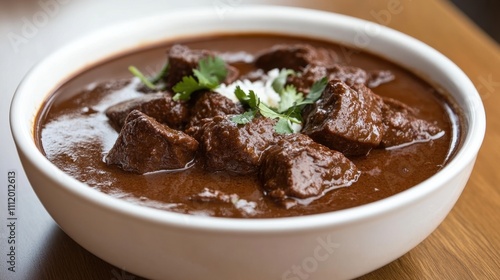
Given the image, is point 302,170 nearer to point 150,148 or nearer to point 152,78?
point 150,148

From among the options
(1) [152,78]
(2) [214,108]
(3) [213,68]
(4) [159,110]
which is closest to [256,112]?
(2) [214,108]

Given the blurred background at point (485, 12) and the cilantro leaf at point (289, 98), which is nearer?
the cilantro leaf at point (289, 98)

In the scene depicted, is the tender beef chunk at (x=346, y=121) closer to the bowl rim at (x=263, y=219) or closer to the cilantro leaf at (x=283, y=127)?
the cilantro leaf at (x=283, y=127)

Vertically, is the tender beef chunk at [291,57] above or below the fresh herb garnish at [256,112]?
below

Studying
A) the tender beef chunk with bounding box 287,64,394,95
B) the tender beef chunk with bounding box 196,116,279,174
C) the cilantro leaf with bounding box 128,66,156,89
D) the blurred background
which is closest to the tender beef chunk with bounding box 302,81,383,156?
the tender beef chunk with bounding box 196,116,279,174

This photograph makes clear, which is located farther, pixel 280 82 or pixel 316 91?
pixel 280 82

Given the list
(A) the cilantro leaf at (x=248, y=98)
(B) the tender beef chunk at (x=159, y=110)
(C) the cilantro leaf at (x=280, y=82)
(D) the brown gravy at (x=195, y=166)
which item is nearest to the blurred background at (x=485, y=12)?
(D) the brown gravy at (x=195, y=166)

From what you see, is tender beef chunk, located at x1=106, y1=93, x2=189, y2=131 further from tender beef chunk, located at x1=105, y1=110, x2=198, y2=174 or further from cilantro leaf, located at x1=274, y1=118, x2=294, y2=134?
cilantro leaf, located at x1=274, y1=118, x2=294, y2=134
